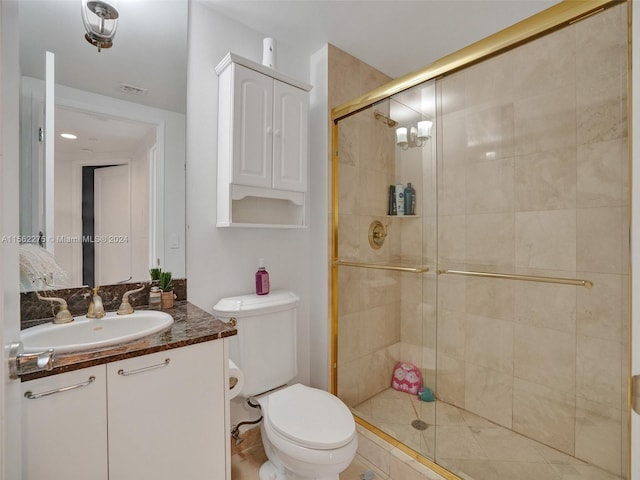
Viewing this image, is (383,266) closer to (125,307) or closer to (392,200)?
(392,200)

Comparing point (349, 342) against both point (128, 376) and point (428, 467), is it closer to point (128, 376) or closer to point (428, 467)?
point (428, 467)

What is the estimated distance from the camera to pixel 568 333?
62.3 inches

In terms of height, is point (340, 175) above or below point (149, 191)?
above

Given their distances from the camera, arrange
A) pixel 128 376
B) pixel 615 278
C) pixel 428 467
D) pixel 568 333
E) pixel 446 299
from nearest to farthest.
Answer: pixel 128 376, pixel 615 278, pixel 428 467, pixel 568 333, pixel 446 299

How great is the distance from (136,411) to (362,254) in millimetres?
1391

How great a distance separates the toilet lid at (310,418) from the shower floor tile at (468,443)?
53 cm

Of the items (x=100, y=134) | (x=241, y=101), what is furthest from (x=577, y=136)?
(x=100, y=134)

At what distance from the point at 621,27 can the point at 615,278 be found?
0.94 metres

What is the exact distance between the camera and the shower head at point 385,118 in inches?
72.3

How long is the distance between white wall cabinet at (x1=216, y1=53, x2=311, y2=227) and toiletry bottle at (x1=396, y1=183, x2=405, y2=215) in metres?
0.57

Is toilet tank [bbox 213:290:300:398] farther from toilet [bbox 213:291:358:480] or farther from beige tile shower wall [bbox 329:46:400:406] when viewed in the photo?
beige tile shower wall [bbox 329:46:400:406]

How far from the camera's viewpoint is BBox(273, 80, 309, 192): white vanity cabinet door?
1.67 meters

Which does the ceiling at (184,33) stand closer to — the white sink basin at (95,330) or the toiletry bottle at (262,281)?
the white sink basin at (95,330)

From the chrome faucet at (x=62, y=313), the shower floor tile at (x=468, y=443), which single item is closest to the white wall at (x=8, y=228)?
the chrome faucet at (x=62, y=313)
